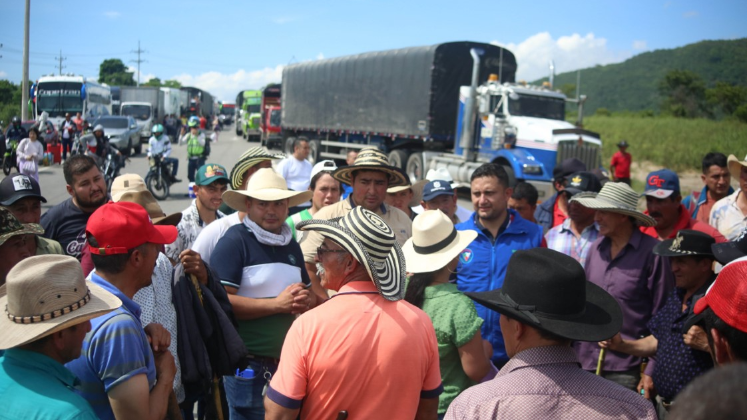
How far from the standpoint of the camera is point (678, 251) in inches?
132

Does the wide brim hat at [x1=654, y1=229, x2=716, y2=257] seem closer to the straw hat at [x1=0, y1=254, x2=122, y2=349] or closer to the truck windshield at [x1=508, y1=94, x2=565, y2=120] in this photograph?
the straw hat at [x1=0, y1=254, x2=122, y2=349]

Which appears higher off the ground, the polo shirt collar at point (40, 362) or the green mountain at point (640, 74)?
the green mountain at point (640, 74)

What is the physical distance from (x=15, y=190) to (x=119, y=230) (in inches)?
90.5

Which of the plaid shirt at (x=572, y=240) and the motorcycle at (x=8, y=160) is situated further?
the motorcycle at (x=8, y=160)

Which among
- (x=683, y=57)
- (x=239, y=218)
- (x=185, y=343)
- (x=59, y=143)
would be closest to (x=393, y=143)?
(x=59, y=143)

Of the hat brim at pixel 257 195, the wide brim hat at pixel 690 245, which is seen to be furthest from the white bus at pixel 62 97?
the wide brim hat at pixel 690 245

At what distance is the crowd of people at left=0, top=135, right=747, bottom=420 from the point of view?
1901 millimetres

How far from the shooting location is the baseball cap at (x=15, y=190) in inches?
160

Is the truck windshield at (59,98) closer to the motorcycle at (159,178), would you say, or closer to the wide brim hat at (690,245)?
the motorcycle at (159,178)

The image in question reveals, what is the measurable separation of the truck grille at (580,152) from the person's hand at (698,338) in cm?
1279

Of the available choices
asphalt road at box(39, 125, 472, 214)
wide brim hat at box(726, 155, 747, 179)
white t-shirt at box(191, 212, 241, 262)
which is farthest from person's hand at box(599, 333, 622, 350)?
asphalt road at box(39, 125, 472, 214)

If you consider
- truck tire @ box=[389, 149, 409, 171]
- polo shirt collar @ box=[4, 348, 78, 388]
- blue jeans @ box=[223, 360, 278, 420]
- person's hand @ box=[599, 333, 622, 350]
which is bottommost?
blue jeans @ box=[223, 360, 278, 420]

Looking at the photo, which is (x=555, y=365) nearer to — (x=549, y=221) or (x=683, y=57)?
(x=549, y=221)

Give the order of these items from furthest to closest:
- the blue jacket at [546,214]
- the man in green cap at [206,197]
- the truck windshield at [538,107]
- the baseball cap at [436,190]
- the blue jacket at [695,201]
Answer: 1. the truck windshield at [538,107]
2. the blue jacket at [546,214]
3. the blue jacket at [695,201]
4. the baseball cap at [436,190]
5. the man in green cap at [206,197]
